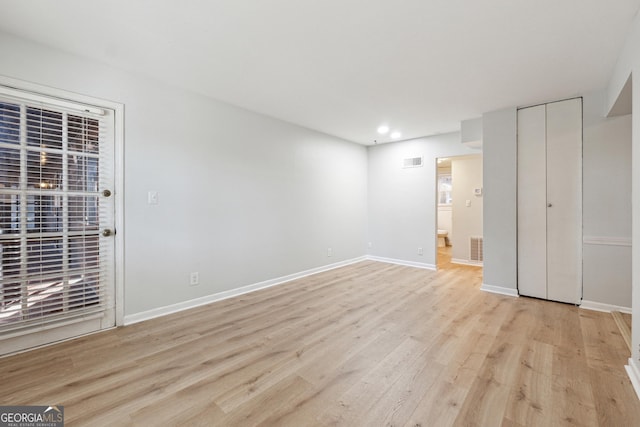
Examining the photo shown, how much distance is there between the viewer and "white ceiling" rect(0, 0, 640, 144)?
1.95m

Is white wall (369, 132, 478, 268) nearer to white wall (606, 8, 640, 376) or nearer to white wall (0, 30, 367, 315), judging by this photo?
white wall (0, 30, 367, 315)

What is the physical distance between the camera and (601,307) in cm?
325

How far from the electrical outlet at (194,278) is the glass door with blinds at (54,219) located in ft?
2.51

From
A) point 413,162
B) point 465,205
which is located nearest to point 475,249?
point 465,205

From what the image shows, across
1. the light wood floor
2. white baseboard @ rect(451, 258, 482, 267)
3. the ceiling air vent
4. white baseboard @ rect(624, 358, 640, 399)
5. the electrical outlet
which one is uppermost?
the ceiling air vent

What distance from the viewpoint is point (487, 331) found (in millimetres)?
2725

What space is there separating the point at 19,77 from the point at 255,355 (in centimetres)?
292

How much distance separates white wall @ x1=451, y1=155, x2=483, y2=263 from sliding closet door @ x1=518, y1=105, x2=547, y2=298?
6.98 feet

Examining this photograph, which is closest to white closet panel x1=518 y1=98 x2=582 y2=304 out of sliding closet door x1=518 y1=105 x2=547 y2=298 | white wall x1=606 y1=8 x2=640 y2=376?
sliding closet door x1=518 y1=105 x2=547 y2=298

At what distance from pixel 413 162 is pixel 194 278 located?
4.27 metres

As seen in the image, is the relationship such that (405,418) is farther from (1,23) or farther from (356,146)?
(356,146)

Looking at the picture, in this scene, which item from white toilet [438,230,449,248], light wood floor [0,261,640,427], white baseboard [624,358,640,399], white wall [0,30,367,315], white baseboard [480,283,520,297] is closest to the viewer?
light wood floor [0,261,640,427]

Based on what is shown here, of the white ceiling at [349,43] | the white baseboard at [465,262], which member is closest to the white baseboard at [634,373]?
the white ceiling at [349,43]

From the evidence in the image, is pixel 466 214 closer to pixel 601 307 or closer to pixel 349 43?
pixel 601 307
